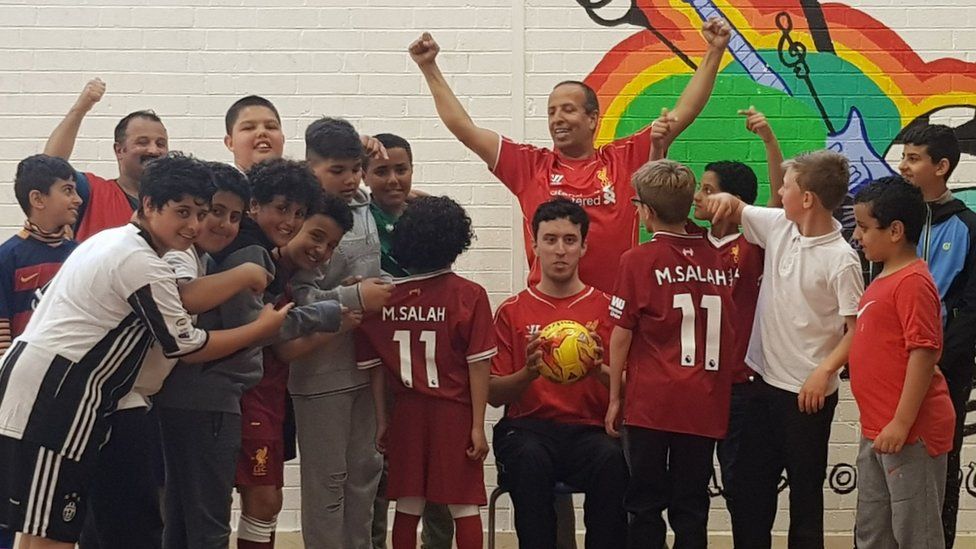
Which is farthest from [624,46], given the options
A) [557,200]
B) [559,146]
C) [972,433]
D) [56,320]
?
[56,320]

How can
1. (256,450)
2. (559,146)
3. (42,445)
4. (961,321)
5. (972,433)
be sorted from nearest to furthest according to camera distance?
(42,445) < (256,450) < (961,321) < (559,146) < (972,433)

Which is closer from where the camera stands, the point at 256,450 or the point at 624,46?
the point at 256,450

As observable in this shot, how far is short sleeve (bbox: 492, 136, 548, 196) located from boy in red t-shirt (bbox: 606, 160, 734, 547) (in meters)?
0.69

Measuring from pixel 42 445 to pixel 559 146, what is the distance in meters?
2.34

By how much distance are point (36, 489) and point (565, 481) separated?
1.86 meters

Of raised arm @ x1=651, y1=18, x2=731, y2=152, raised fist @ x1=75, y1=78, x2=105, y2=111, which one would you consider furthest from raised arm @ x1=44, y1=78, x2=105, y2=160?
raised arm @ x1=651, y1=18, x2=731, y2=152

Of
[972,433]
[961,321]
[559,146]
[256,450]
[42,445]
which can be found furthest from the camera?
[972,433]

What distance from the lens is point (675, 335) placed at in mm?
3832

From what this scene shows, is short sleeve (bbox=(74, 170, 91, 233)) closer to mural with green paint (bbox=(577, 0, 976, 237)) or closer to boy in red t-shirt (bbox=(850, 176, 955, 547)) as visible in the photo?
mural with green paint (bbox=(577, 0, 976, 237))

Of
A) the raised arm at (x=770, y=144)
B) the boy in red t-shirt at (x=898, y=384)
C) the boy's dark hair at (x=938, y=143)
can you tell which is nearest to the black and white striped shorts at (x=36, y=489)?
the boy in red t-shirt at (x=898, y=384)

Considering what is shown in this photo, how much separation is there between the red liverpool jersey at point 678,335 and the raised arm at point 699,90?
1.93 ft

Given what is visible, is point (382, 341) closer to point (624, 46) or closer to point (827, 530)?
point (624, 46)

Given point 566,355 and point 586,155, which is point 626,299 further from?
point 586,155

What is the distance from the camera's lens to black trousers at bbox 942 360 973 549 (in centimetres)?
421
